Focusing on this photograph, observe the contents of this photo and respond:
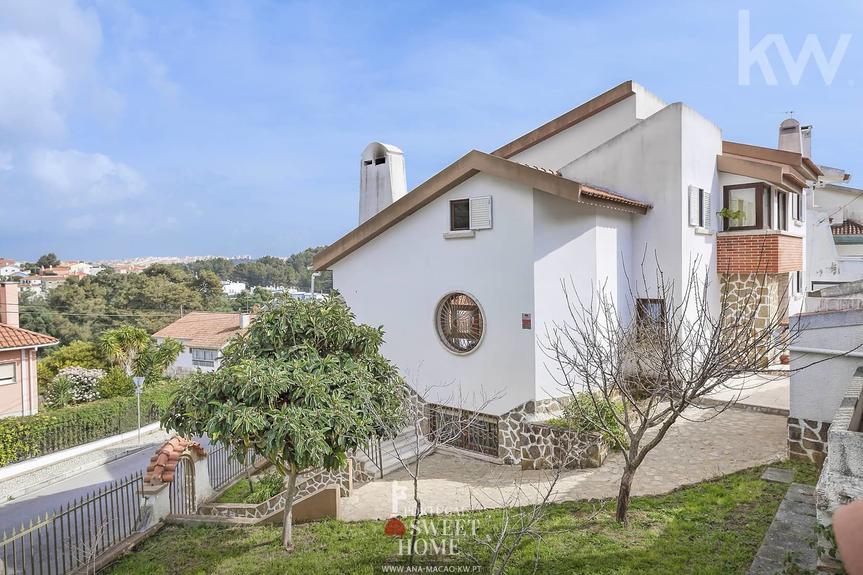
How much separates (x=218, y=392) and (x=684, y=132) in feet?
43.0

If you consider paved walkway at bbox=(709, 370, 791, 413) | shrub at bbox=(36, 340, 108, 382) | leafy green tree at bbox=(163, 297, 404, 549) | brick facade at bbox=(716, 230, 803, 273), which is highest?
brick facade at bbox=(716, 230, 803, 273)

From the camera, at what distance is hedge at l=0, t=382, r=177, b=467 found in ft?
58.0

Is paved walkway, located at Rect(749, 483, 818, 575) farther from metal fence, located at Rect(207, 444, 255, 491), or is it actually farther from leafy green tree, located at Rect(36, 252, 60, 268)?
leafy green tree, located at Rect(36, 252, 60, 268)

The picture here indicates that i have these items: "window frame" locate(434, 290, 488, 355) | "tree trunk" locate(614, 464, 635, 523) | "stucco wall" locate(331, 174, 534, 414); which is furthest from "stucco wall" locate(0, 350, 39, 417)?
"tree trunk" locate(614, 464, 635, 523)

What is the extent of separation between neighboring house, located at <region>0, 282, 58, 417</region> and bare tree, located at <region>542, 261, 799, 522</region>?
2321 centimetres

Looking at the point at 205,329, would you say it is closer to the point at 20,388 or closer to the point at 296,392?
the point at 20,388

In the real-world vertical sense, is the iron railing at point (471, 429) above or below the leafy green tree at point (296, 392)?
below

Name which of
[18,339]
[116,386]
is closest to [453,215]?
[18,339]

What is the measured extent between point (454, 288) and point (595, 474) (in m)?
5.43

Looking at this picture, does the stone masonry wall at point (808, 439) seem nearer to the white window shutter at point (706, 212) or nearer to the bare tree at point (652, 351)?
the bare tree at point (652, 351)

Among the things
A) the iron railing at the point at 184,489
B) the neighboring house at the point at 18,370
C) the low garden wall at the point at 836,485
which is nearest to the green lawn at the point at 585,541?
the iron railing at the point at 184,489

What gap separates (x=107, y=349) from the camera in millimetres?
30016

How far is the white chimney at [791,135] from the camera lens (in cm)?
2203

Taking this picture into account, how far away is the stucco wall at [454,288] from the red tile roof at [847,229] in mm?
23478
